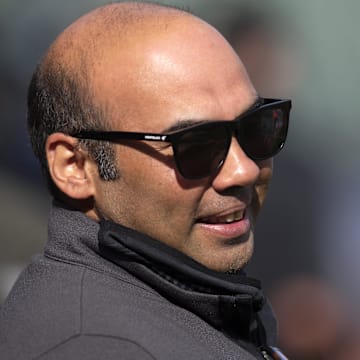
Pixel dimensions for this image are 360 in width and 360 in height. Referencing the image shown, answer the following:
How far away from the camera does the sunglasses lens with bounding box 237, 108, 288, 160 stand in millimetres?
1871

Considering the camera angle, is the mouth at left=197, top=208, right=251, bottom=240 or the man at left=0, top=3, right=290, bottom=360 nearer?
the man at left=0, top=3, right=290, bottom=360

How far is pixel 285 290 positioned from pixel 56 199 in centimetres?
198

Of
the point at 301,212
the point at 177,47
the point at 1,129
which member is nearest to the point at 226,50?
the point at 177,47

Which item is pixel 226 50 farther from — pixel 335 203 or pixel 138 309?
pixel 335 203

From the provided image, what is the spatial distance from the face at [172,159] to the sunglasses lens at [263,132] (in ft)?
0.09

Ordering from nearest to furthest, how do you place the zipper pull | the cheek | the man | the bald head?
the man < the bald head < the zipper pull < the cheek

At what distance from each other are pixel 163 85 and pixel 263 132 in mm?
297

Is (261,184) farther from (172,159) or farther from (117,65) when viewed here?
(117,65)

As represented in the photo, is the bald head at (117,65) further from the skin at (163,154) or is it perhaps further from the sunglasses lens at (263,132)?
the sunglasses lens at (263,132)

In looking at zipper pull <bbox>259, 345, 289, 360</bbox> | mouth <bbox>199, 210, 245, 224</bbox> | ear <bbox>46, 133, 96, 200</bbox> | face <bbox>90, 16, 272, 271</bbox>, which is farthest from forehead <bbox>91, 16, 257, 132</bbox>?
zipper pull <bbox>259, 345, 289, 360</bbox>

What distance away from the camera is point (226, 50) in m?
1.95

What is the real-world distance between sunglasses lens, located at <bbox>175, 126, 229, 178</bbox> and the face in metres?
0.02

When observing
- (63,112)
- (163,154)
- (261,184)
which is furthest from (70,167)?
(261,184)

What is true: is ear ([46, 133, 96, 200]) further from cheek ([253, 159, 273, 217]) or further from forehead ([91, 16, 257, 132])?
cheek ([253, 159, 273, 217])
